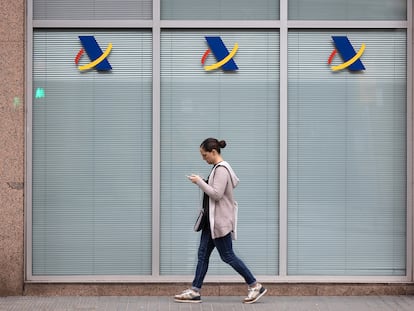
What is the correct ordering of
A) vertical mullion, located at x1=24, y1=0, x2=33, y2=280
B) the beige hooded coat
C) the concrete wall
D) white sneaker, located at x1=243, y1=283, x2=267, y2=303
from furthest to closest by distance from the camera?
vertical mullion, located at x1=24, y1=0, x2=33, y2=280, the concrete wall, white sneaker, located at x1=243, y1=283, x2=267, y2=303, the beige hooded coat

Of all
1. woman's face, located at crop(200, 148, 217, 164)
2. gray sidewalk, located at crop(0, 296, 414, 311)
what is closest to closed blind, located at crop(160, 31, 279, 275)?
gray sidewalk, located at crop(0, 296, 414, 311)

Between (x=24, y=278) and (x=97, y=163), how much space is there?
5.25 ft

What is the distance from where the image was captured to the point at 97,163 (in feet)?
37.2

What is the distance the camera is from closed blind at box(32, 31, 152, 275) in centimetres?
1132

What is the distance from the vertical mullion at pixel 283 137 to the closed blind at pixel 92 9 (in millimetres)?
1597

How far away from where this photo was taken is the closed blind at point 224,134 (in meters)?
11.3

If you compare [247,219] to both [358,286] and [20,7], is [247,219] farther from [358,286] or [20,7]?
[20,7]

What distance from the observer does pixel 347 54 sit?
11.4 meters

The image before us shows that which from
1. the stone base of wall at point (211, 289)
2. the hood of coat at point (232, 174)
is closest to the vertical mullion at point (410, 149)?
the stone base of wall at point (211, 289)

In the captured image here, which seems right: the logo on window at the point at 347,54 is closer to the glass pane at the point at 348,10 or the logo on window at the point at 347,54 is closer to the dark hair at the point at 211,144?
the glass pane at the point at 348,10

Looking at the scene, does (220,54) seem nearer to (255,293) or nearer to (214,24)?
(214,24)

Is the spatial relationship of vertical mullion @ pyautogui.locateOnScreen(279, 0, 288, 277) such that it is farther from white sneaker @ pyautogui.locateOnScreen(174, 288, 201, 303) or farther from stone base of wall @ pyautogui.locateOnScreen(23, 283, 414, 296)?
white sneaker @ pyautogui.locateOnScreen(174, 288, 201, 303)

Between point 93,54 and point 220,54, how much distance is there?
1508 millimetres

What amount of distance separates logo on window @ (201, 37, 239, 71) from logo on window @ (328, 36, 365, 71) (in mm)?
1206
